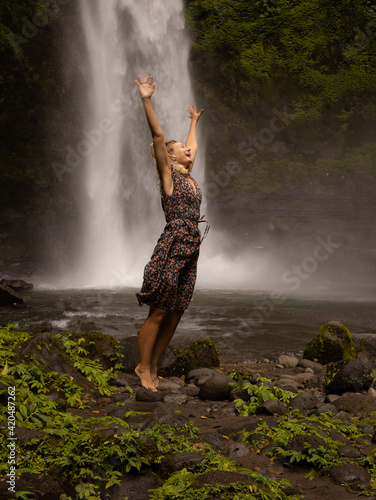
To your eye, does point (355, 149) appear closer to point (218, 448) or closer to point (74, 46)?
point (74, 46)

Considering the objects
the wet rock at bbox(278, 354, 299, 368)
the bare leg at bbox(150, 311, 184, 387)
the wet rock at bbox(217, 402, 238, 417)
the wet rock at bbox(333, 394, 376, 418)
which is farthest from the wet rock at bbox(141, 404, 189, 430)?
the wet rock at bbox(278, 354, 299, 368)

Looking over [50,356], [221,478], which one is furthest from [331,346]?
[221,478]

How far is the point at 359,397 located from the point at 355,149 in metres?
21.9

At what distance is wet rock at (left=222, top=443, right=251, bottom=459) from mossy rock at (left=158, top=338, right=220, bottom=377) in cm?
202

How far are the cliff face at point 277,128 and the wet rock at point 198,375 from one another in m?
17.9

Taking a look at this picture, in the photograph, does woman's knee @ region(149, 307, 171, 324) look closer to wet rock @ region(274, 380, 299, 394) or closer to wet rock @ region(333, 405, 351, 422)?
wet rock @ region(274, 380, 299, 394)

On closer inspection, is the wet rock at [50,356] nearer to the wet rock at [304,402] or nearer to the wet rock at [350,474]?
the wet rock at [304,402]

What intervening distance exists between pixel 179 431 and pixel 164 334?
3.98 feet

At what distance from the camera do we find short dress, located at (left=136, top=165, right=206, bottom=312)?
147 inches

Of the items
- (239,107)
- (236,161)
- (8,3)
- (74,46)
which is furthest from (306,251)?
(8,3)

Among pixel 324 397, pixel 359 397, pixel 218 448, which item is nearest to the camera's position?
pixel 218 448

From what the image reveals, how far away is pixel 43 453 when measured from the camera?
2.26m

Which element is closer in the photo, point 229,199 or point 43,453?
point 43,453

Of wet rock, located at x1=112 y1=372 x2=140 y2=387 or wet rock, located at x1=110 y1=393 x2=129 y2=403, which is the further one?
wet rock, located at x1=112 y1=372 x2=140 y2=387
